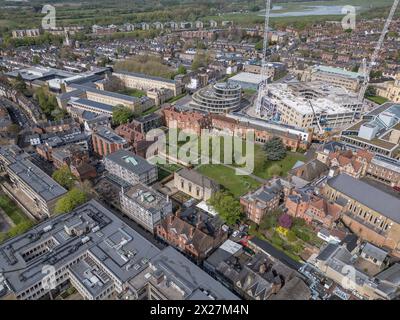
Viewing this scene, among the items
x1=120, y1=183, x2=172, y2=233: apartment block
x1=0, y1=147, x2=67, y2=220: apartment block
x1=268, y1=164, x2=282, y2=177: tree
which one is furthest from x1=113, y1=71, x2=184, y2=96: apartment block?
x1=120, y1=183, x2=172, y2=233: apartment block

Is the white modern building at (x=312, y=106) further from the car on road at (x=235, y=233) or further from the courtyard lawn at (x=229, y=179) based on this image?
the car on road at (x=235, y=233)

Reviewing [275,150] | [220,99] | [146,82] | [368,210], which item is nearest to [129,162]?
[275,150]

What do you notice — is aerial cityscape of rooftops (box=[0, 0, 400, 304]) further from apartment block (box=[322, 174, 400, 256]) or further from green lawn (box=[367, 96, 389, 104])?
green lawn (box=[367, 96, 389, 104])

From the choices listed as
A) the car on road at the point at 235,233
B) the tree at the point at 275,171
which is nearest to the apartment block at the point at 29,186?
the car on road at the point at 235,233

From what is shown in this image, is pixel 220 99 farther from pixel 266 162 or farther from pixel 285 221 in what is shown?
pixel 285 221

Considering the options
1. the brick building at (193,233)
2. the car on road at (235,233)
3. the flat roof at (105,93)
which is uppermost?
the flat roof at (105,93)

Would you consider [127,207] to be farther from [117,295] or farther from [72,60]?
[72,60]
